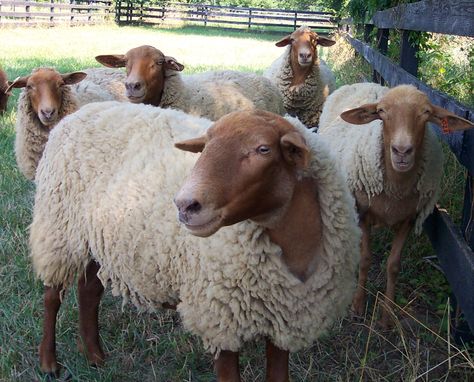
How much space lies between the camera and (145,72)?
16.3ft

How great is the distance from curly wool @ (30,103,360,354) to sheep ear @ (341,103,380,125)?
975 mm

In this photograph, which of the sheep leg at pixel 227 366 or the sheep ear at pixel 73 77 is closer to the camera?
the sheep leg at pixel 227 366

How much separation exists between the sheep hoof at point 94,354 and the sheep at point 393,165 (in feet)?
5.14

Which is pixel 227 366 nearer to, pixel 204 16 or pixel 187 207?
pixel 187 207

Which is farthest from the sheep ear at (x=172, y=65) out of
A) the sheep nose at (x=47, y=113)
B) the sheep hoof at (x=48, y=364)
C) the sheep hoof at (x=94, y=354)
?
the sheep hoof at (x=48, y=364)

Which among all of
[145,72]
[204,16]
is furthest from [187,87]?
[204,16]

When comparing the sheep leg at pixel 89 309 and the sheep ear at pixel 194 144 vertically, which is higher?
the sheep ear at pixel 194 144

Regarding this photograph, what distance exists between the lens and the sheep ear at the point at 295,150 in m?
1.98

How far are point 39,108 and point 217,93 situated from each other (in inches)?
71.7

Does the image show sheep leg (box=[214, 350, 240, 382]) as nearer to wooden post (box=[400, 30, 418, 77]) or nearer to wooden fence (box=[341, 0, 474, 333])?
wooden fence (box=[341, 0, 474, 333])

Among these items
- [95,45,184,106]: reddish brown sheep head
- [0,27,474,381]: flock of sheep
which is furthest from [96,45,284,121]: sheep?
[0,27,474,381]: flock of sheep

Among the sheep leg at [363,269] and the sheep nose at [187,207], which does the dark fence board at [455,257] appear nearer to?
the sheep leg at [363,269]

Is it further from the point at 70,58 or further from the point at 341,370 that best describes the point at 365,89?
the point at 70,58

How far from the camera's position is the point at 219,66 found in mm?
14633
